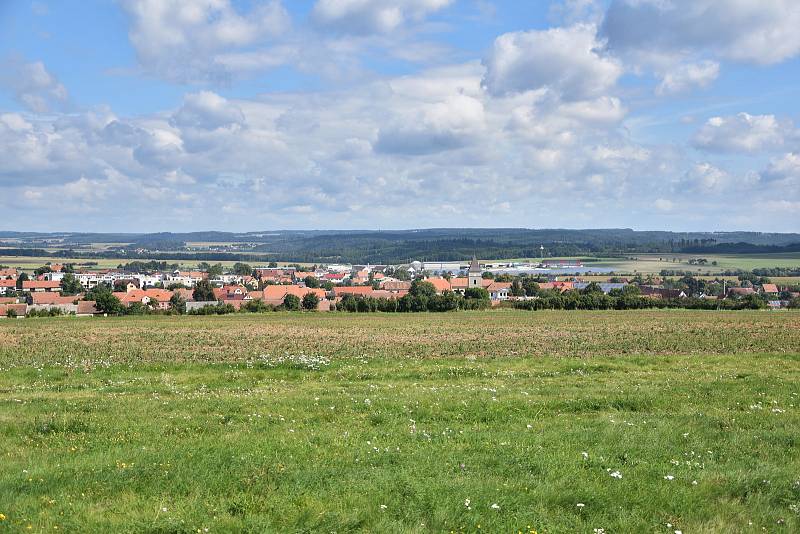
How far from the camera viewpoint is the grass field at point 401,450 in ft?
24.8

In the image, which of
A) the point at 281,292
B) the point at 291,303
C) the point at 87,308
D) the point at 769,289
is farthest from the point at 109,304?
the point at 769,289

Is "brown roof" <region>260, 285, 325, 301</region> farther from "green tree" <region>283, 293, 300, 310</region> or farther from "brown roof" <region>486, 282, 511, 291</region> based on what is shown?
"brown roof" <region>486, 282, 511, 291</region>

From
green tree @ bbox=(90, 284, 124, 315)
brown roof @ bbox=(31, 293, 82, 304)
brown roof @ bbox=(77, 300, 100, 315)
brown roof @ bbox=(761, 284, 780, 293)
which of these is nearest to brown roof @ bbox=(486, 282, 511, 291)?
brown roof @ bbox=(761, 284, 780, 293)

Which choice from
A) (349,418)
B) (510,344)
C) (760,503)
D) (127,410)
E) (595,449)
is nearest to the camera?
(760,503)

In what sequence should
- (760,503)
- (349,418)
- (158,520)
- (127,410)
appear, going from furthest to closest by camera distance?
(127,410) < (349,418) < (760,503) < (158,520)

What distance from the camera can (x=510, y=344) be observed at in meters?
34.2

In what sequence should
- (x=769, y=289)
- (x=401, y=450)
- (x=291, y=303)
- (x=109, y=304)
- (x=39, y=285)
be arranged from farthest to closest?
(x=39, y=285) < (x=769, y=289) < (x=291, y=303) < (x=109, y=304) < (x=401, y=450)

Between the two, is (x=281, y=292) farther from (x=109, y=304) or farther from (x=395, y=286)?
(x=395, y=286)

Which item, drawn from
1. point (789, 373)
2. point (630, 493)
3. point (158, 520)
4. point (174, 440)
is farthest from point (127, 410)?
point (789, 373)

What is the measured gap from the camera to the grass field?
7547 mm

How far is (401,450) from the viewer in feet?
32.9

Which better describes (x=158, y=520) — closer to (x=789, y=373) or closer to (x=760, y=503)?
(x=760, y=503)

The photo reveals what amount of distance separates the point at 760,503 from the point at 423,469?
4.17m

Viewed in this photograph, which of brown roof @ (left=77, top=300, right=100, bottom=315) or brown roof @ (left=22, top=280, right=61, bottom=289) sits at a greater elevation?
brown roof @ (left=77, top=300, right=100, bottom=315)
